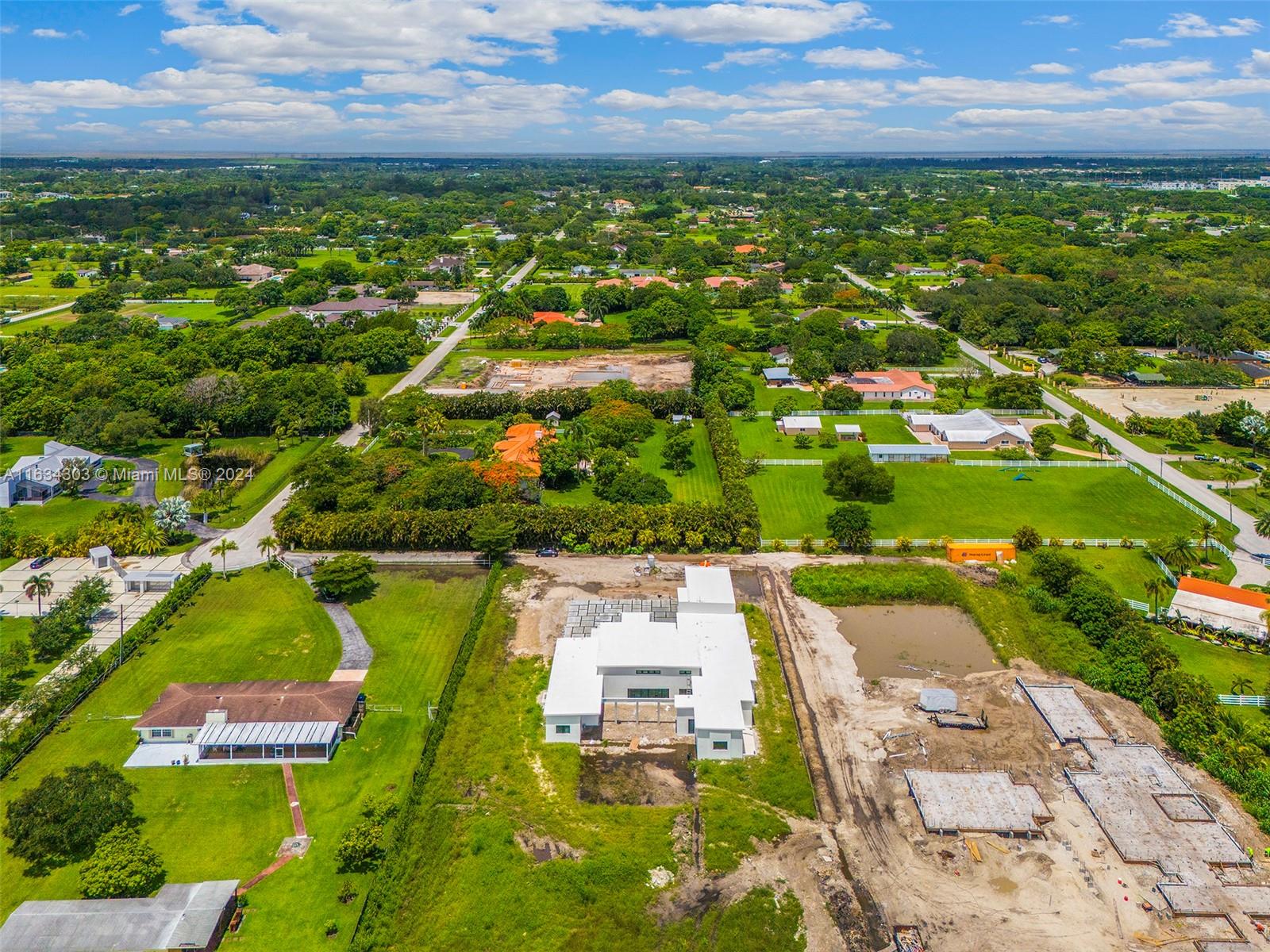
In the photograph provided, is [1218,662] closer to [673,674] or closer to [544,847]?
[673,674]

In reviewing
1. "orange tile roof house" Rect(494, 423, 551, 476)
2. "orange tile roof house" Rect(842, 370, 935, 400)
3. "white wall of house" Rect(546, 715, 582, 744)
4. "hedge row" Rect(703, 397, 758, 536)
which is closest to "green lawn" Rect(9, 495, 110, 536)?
"orange tile roof house" Rect(494, 423, 551, 476)

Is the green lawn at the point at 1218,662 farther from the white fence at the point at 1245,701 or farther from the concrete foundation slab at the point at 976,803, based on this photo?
the concrete foundation slab at the point at 976,803

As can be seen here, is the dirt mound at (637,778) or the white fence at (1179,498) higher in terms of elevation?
the white fence at (1179,498)

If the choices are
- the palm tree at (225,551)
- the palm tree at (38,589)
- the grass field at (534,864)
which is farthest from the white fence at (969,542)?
the palm tree at (38,589)

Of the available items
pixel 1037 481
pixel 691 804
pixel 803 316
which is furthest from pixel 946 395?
pixel 691 804

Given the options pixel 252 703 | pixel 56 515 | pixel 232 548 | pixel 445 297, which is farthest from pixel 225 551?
pixel 445 297

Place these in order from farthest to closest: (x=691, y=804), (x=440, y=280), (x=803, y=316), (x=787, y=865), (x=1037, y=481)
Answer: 1. (x=440, y=280)
2. (x=803, y=316)
3. (x=1037, y=481)
4. (x=691, y=804)
5. (x=787, y=865)

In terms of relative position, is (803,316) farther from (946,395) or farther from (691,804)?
(691,804)
